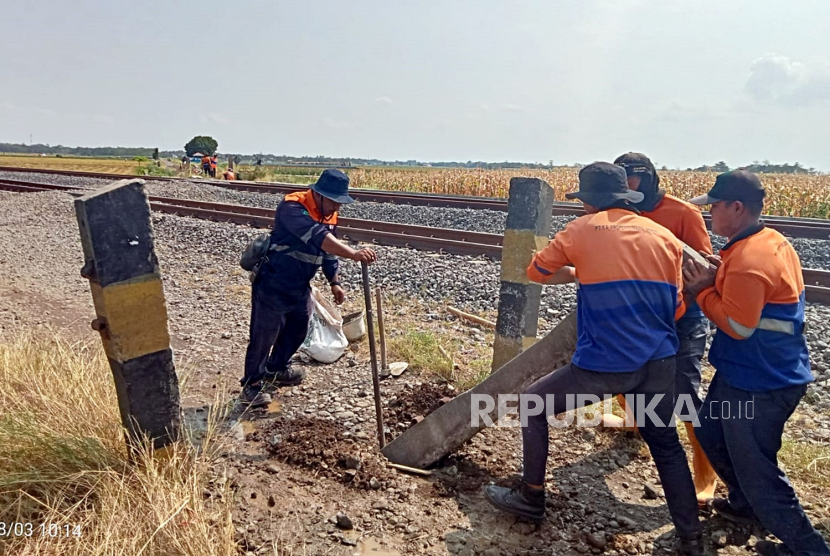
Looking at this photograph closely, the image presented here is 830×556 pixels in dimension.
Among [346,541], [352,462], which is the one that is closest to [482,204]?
[352,462]

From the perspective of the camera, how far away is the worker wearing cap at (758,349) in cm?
256

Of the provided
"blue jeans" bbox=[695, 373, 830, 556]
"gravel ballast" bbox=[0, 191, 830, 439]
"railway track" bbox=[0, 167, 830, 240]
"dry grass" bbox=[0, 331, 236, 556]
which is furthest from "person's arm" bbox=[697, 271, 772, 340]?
"railway track" bbox=[0, 167, 830, 240]

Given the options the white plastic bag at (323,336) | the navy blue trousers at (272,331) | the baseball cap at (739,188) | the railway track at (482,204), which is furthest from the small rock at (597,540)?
the railway track at (482,204)

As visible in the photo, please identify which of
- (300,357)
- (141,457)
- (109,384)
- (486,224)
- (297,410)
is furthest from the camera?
(486,224)

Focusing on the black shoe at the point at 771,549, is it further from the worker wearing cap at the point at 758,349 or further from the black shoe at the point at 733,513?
the black shoe at the point at 733,513

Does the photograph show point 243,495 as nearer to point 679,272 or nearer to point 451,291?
point 679,272

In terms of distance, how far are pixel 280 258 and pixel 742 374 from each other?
3.19m

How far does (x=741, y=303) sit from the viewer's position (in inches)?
100

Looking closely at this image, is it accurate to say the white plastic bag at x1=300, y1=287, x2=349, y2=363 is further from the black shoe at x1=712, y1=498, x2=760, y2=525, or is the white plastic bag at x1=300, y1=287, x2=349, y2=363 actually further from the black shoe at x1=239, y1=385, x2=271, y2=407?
the black shoe at x1=712, y1=498, x2=760, y2=525

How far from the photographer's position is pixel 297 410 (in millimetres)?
4359

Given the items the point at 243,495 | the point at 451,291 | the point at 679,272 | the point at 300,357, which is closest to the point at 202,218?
the point at 451,291

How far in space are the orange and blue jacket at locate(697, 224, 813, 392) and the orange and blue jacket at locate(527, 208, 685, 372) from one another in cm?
23

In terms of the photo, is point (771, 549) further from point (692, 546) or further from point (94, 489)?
point (94, 489)

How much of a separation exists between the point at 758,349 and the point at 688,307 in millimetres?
665
